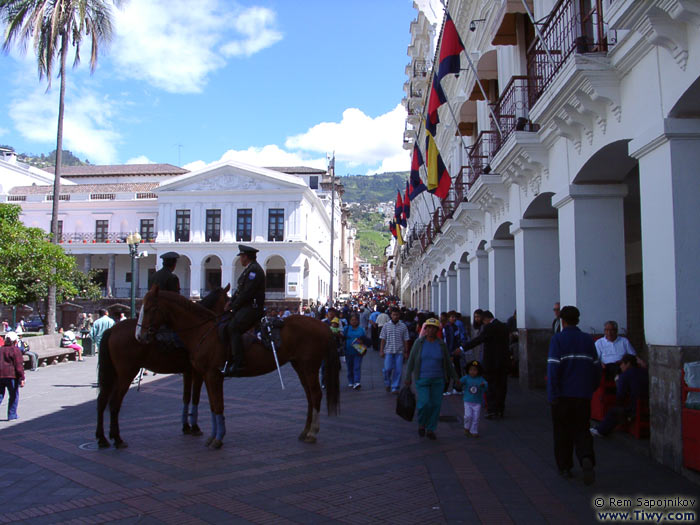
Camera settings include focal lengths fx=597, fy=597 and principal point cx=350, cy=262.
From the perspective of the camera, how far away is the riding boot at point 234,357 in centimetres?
752

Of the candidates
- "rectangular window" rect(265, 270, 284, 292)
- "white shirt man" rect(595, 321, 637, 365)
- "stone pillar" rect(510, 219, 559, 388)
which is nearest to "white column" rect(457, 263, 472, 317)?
"stone pillar" rect(510, 219, 559, 388)

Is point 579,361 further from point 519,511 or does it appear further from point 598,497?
point 519,511

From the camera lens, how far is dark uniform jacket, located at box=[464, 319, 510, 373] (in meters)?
9.58

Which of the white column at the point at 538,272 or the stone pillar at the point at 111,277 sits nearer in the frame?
the white column at the point at 538,272

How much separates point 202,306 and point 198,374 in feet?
3.11

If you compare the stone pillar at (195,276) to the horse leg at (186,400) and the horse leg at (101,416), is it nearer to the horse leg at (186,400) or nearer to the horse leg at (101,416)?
the horse leg at (186,400)

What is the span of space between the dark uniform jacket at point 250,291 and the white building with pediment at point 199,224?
43437 mm

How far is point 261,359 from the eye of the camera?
780 centimetres

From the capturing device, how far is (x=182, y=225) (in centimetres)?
5384

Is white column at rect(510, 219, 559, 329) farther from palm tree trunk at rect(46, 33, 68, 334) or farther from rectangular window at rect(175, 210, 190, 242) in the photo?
rectangular window at rect(175, 210, 190, 242)

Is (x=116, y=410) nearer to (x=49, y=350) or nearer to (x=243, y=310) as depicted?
(x=243, y=310)

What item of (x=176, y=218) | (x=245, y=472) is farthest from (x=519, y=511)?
(x=176, y=218)

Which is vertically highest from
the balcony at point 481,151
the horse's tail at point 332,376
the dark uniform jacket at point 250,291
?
the balcony at point 481,151

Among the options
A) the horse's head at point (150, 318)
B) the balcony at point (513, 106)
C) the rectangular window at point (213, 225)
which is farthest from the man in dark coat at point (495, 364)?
the rectangular window at point (213, 225)
